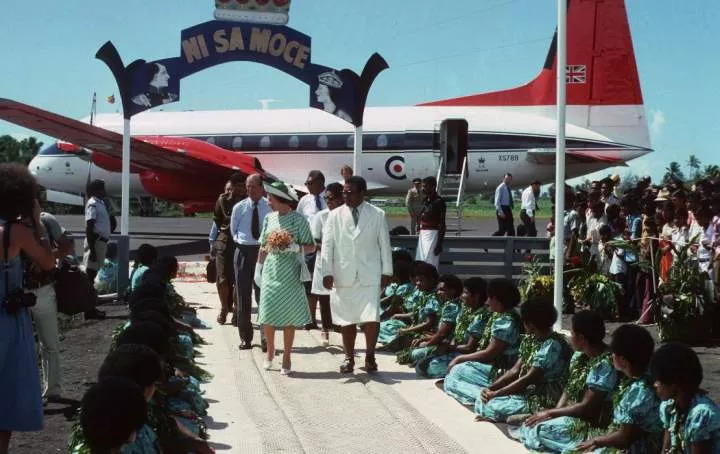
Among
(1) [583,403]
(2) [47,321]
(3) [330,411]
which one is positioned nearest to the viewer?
(1) [583,403]

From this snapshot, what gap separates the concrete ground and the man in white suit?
1.36 ft

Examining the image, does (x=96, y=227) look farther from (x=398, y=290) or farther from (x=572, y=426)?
(x=572, y=426)

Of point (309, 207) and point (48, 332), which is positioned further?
point (309, 207)

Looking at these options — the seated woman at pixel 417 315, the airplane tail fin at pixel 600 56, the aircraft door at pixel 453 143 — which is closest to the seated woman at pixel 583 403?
the seated woman at pixel 417 315

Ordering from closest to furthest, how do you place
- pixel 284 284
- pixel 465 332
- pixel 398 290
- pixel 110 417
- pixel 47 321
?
pixel 110 417 < pixel 47 321 < pixel 465 332 < pixel 284 284 < pixel 398 290

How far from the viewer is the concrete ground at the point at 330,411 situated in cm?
578

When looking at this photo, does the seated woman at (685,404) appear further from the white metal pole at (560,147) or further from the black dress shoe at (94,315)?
the black dress shoe at (94,315)

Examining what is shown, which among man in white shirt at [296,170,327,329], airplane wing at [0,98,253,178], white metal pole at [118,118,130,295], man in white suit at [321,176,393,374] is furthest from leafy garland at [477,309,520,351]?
airplane wing at [0,98,253,178]

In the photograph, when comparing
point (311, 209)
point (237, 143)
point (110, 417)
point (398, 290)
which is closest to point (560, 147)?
point (398, 290)

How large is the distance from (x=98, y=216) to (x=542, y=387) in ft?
23.2

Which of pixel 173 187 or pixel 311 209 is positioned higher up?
pixel 173 187

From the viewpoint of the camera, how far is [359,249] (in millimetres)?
8094

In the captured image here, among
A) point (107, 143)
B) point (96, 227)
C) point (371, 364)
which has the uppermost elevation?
point (107, 143)

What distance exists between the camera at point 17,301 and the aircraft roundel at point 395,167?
19.6 meters
